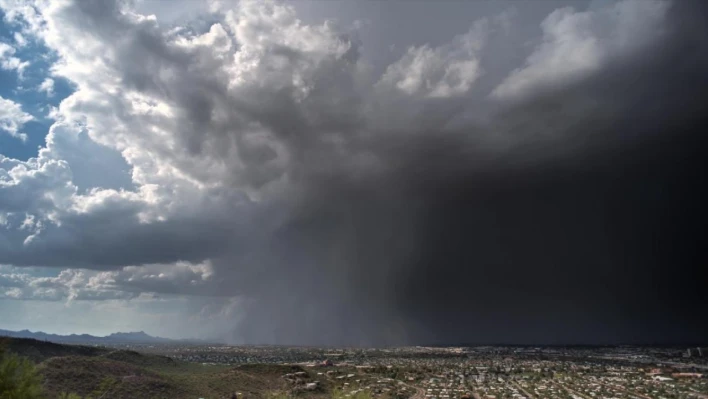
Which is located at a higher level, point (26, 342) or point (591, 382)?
point (26, 342)

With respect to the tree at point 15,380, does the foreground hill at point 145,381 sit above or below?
below

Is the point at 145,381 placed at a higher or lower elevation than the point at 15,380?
lower

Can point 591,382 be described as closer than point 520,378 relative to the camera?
Yes

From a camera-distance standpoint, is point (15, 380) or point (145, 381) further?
point (145, 381)

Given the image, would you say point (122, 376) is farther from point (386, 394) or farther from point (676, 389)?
point (676, 389)

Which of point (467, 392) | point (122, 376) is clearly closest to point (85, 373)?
point (122, 376)

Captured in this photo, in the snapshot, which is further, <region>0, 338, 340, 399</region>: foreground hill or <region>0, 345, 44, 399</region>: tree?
<region>0, 338, 340, 399</region>: foreground hill

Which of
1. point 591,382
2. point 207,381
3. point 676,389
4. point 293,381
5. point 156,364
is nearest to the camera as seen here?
point 676,389

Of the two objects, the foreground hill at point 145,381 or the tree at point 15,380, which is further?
the foreground hill at point 145,381
